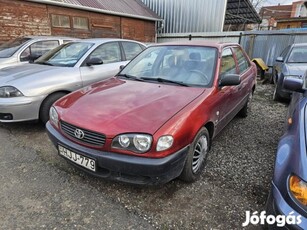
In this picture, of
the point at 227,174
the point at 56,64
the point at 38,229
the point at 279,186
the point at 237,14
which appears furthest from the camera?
the point at 237,14

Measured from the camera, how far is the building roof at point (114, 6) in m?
9.84

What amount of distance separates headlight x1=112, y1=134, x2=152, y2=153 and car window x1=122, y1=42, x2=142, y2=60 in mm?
3474

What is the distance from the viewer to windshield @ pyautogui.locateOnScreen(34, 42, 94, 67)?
13.8 feet

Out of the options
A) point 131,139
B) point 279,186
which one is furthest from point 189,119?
point 279,186

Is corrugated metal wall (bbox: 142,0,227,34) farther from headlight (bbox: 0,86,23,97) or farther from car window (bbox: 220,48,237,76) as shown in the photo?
headlight (bbox: 0,86,23,97)

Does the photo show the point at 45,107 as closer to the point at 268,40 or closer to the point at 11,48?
the point at 11,48

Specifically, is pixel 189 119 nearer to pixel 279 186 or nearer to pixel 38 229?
pixel 279 186

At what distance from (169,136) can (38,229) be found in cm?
137

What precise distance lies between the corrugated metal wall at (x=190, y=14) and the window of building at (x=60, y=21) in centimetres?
724

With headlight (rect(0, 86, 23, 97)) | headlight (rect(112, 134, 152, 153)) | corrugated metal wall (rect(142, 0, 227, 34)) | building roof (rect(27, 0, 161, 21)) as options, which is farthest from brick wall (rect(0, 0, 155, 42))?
headlight (rect(112, 134, 152, 153))

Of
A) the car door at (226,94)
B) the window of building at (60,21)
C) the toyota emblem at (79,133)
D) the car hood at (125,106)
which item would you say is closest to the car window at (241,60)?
the car door at (226,94)

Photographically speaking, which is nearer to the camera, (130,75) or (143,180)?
(143,180)

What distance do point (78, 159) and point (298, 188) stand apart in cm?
183

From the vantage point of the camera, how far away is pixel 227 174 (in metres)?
2.72
